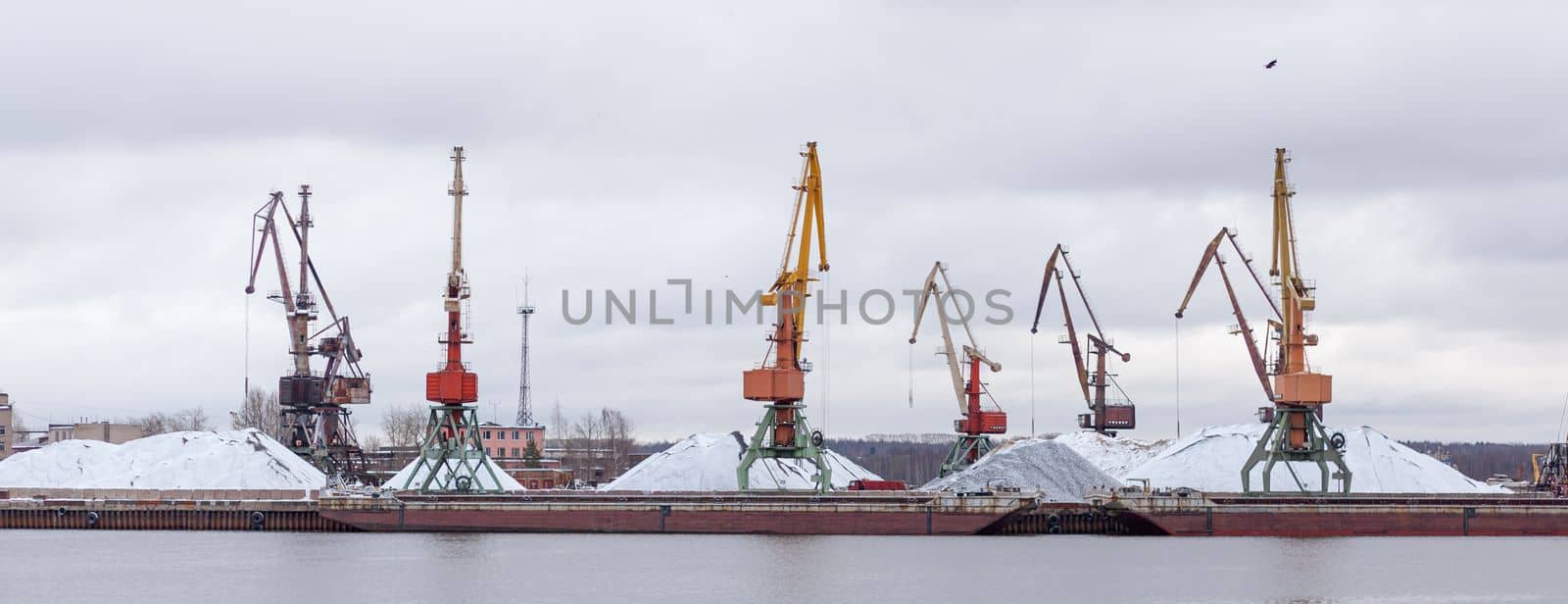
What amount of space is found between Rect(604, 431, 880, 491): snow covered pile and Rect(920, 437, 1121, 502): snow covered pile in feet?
27.7

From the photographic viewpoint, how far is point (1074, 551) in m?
86.9

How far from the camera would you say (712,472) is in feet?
395

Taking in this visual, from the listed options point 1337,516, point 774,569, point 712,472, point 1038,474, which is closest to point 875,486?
point 1038,474

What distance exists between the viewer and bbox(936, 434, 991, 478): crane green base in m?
137

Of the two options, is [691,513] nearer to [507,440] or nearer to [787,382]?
[787,382]

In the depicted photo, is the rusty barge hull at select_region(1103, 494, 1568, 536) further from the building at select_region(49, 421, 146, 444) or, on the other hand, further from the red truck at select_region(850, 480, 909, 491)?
the building at select_region(49, 421, 146, 444)

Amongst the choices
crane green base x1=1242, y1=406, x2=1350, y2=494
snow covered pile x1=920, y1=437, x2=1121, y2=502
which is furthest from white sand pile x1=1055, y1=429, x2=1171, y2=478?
crane green base x1=1242, y1=406, x2=1350, y2=494

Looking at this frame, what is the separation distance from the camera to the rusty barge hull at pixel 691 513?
96.3 m

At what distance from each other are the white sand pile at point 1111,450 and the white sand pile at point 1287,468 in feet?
21.7

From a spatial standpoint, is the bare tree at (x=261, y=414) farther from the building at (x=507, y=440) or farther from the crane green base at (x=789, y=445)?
the crane green base at (x=789, y=445)

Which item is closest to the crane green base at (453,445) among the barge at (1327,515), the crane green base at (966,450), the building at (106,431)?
the barge at (1327,515)

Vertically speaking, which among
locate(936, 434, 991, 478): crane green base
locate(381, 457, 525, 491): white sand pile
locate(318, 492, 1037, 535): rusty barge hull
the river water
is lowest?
the river water

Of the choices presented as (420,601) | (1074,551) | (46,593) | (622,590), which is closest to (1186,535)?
(1074,551)

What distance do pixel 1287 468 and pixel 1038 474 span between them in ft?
47.4
